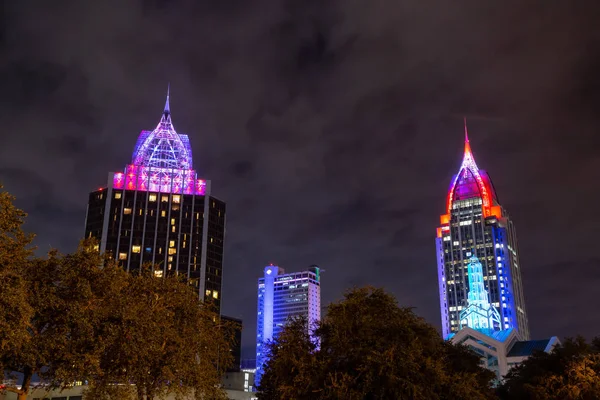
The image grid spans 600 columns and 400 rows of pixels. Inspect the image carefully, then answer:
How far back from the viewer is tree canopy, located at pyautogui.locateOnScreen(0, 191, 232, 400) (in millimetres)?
32406

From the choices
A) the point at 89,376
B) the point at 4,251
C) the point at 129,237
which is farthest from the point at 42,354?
the point at 129,237

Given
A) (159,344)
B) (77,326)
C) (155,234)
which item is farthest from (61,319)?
(155,234)

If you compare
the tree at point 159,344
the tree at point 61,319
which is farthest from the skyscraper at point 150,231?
the tree at point 61,319

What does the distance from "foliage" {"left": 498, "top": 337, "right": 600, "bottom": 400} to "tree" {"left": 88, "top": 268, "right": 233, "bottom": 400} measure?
103 ft

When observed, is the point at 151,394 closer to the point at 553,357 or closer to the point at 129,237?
the point at 553,357

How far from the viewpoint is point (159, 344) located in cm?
4144

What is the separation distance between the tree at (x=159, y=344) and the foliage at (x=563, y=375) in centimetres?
3139

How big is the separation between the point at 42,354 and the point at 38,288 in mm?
3794

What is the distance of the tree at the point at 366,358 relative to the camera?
1454 inches

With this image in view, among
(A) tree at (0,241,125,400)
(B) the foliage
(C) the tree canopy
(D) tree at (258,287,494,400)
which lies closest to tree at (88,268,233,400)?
(C) the tree canopy

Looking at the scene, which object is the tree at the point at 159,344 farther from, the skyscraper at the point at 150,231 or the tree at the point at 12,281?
the skyscraper at the point at 150,231

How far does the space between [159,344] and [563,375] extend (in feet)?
146

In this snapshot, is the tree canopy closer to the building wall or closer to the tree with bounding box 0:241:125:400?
the tree with bounding box 0:241:125:400

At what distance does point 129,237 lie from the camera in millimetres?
190750
